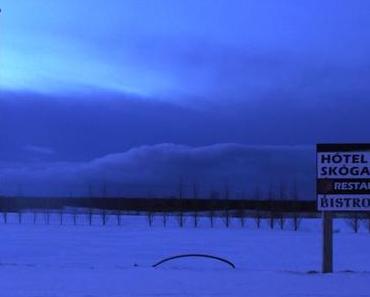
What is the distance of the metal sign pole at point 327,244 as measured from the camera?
11250mm

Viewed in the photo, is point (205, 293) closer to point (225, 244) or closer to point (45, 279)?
point (45, 279)

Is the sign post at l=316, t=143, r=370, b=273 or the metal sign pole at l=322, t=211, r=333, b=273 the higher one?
the sign post at l=316, t=143, r=370, b=273

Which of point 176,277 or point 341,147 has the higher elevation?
point 341,147

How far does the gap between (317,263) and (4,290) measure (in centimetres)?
1495

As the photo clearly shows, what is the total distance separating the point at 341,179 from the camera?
445 inches

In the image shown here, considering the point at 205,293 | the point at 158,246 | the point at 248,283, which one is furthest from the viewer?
the point at 158,246

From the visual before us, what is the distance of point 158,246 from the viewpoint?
31.2 meters

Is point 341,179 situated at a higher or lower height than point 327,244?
higher

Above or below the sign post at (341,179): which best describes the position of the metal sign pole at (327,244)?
below

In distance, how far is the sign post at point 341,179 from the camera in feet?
Answer: 36.8

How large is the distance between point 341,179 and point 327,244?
3.62ft

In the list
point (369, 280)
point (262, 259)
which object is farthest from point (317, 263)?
point (369, 280)

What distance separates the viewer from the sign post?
442 inches

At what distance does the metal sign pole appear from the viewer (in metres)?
11.2
